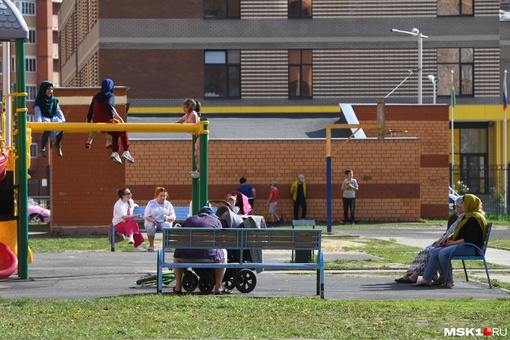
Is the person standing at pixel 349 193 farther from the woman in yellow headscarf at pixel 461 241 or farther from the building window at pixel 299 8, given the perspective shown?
the woman in yellow headscarf at pixel 461 241

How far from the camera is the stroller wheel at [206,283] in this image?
15.5 metres

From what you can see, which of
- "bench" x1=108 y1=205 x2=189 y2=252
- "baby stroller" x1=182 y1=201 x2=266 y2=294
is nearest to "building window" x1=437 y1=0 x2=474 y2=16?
"bench" x1=108 y1=205 x2=189 y2=252

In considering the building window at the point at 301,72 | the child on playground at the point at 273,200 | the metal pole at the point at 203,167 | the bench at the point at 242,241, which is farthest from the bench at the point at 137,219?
the building window at the point at 301,72

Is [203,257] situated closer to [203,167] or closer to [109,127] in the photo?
[203,167]

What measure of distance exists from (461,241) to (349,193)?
2361cm

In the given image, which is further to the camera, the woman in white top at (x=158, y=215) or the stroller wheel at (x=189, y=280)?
the woman in white top at (x=158, y=215)

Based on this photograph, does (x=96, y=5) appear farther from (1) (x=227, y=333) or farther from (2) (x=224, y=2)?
(1) (x=227, y=333)

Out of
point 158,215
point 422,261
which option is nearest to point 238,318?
point 422,261

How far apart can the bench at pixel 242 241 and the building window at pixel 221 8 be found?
39971 millimetres

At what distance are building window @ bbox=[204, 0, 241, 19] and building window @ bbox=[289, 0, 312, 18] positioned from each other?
2384mm

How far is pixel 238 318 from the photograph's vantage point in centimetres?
1216

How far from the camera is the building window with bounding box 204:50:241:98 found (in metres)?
55.1

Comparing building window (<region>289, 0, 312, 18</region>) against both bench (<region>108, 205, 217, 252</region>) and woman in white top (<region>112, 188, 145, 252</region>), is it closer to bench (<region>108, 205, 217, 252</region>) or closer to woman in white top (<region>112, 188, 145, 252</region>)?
bench (<region>108, 205, 217, 252</region>)

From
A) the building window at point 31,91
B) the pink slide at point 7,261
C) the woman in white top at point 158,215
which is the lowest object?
the pink slide at point 7,261
